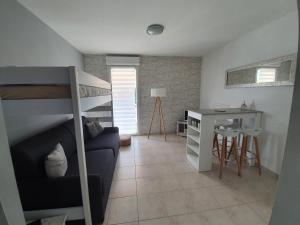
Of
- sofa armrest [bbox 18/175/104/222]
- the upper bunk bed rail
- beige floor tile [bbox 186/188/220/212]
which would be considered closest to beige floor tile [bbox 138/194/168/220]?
beige floor tile [bbox 186/188/220/212]

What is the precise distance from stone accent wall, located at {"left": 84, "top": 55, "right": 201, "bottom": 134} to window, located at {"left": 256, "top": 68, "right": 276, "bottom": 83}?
2089mm

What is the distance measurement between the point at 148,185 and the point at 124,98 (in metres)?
2.66

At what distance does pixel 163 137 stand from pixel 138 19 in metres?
3.05

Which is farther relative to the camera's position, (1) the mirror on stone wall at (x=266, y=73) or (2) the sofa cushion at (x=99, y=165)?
(1) the mirror on stone wall at (x=266, y=73)

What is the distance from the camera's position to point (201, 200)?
5.98 feet

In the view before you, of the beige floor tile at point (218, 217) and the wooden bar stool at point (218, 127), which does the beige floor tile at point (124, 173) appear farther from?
the wooden bar stool at point (218, 127)

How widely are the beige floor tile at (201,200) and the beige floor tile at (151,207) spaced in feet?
1.17

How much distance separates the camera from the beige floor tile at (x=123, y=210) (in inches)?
62.2

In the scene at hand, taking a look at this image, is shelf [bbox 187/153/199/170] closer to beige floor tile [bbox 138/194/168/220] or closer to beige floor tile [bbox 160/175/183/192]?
beige floor tile [bbox 160/175/183/192]

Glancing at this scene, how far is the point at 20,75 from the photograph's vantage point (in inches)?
40.9

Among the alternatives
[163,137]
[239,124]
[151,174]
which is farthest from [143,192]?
[163,137]

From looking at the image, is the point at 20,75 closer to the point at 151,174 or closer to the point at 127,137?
the point at 151,174

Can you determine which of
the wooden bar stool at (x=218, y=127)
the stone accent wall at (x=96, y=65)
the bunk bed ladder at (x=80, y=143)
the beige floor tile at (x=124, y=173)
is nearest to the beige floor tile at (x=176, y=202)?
the beige floor tile at (x=124, y=173)

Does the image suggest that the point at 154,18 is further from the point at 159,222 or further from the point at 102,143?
the point at 159,222
